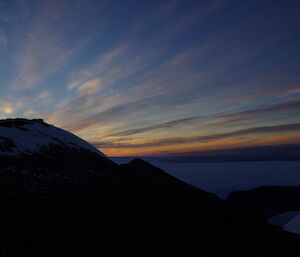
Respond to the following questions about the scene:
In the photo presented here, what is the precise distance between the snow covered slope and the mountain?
20 centimetres

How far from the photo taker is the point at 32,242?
15.2 m

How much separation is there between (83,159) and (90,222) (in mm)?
24780

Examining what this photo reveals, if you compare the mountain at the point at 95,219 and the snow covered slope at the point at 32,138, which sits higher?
the snow covered slope at the point at 32,138

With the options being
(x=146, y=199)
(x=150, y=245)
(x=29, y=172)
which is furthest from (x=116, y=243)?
(x=29, y=172)

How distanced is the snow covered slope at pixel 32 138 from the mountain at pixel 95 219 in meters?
0.20

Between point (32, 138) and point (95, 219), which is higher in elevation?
point (32, 138)

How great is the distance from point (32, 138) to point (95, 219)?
26.6 meters

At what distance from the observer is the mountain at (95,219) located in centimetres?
1712

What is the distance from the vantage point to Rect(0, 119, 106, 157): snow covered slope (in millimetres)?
38344

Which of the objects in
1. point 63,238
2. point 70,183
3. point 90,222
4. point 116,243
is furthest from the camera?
point 70,183

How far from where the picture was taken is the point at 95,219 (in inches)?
866

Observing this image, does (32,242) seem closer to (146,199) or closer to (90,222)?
(90,222)

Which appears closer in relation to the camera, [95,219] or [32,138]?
[95,219]

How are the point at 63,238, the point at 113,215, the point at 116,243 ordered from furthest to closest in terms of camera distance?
the point at 113,215
the point at 116,243
the point at 63,238
